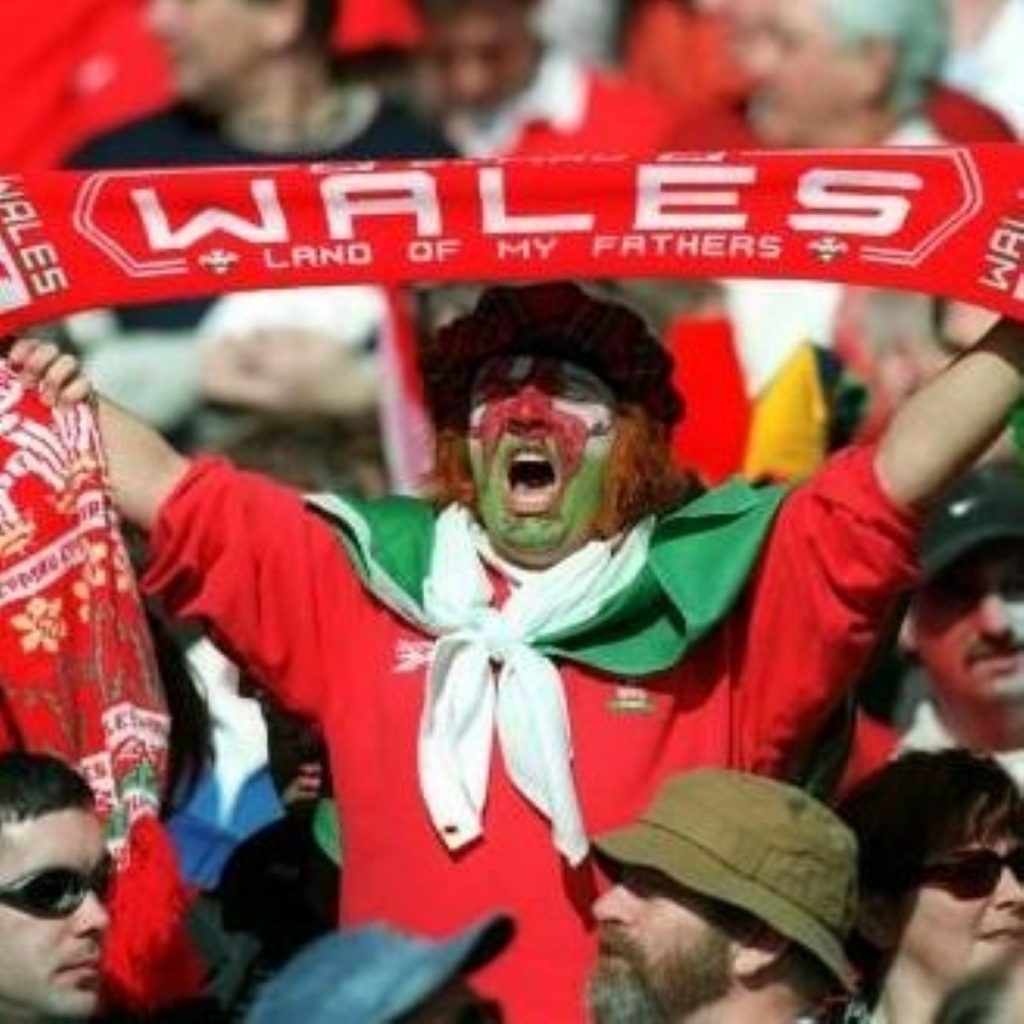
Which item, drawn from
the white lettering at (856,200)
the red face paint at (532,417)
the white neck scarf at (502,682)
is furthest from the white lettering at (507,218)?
the white neck scarf at (502,682)

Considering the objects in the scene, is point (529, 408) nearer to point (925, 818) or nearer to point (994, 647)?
point (925, 818)

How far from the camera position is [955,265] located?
28.1 feet

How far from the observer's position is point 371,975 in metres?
6.86

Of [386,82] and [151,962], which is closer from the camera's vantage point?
[151,962]

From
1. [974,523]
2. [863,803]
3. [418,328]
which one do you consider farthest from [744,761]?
[418,328]

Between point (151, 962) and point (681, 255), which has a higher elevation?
point (681, 255)

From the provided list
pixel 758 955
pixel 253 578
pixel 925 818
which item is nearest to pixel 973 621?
pixel 925 818

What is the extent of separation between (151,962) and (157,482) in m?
0.71

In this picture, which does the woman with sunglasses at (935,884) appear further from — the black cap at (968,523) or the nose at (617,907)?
the black cap at (968,523)

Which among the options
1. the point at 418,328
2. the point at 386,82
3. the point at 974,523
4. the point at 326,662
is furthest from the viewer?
the point at 386,82

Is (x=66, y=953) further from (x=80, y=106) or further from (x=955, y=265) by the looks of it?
(x=80, y=106)

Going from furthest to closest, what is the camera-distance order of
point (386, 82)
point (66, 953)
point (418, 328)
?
point (386, 82) → point (418, 328) → point (66, 953)

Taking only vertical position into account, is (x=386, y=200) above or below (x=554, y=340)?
above

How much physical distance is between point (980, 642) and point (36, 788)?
7.45ft
